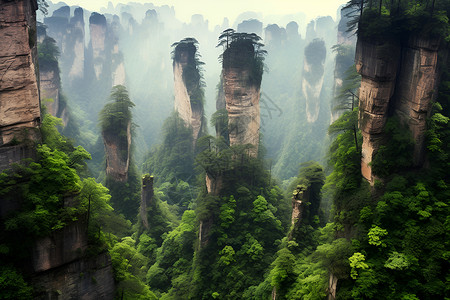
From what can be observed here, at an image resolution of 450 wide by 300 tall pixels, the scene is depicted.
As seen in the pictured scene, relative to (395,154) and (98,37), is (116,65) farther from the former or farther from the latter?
(395,154)

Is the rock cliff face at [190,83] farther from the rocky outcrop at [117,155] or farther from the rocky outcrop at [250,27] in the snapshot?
the rocky outcrop at [250,27]

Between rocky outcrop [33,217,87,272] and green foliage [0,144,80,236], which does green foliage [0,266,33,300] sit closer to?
rocky outcrop [33,217,87,272]

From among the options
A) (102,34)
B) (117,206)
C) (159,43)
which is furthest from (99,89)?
(117,206)

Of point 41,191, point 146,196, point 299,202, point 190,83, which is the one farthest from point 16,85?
point 190,83

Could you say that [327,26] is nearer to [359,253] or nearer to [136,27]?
[136,27]

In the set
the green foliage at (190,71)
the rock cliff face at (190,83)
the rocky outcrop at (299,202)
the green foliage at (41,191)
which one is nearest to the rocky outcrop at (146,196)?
the rocky outcrop at (299,202)

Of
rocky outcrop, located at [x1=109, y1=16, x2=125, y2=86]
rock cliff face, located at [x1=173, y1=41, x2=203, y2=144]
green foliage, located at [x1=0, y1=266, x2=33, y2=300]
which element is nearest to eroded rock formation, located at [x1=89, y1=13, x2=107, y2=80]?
rocky outcrop, located at [x1=109, y1=16, x2=125, y2=86]
